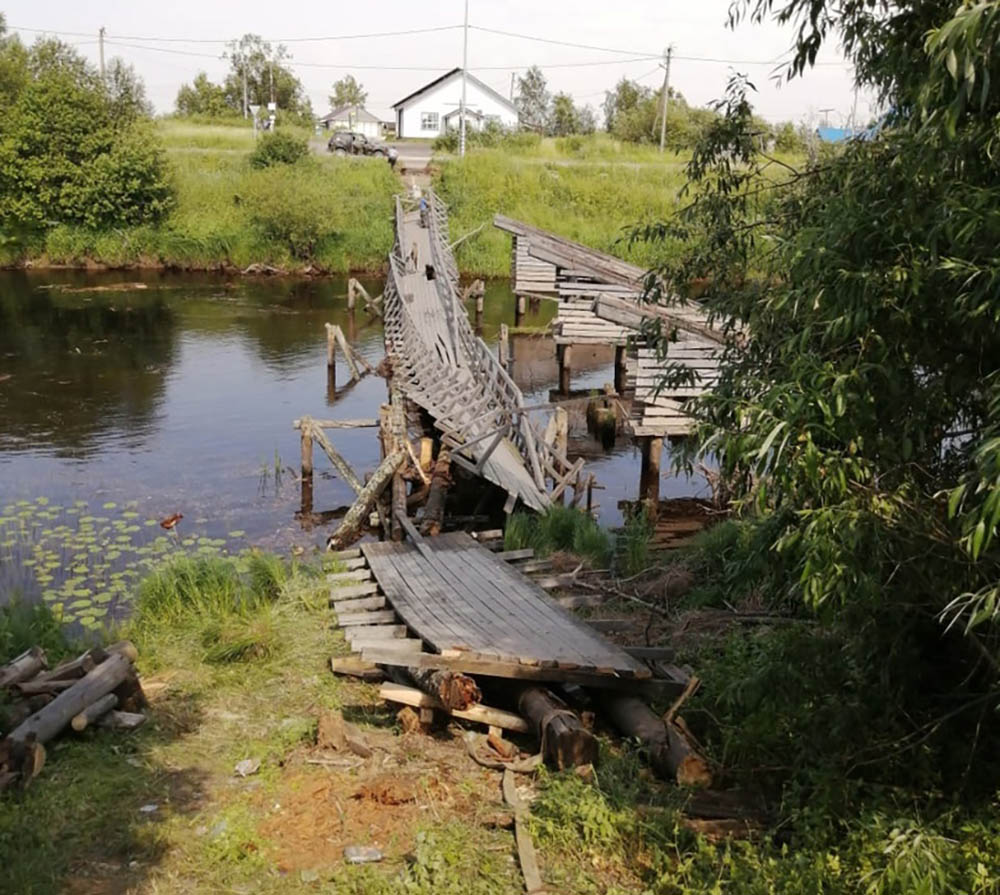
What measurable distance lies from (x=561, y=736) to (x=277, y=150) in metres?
45.1

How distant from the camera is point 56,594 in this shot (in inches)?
488

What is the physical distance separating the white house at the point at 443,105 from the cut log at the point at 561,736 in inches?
2636

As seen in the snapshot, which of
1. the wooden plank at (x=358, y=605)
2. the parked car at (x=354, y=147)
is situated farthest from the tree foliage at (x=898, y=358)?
the parked car at (x=354, y=147)

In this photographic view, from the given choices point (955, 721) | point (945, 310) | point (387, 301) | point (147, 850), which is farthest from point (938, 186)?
point (387, 301)

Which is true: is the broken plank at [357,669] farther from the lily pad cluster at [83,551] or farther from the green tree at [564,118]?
the green tree at [564,118]

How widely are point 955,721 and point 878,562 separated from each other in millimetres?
1989

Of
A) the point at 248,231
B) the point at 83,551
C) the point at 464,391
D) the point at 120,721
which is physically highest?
the point at 248,231

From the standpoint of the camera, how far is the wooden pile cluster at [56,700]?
6.91 metres

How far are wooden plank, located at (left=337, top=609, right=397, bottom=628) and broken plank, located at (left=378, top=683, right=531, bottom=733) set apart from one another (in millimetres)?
1881

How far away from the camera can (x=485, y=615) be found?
369 inches

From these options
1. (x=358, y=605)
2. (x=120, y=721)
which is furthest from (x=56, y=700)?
(x=358, y=605)

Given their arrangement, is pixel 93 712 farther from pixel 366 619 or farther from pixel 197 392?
pixel 197 392

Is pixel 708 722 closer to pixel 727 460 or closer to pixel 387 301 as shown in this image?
pixel 727 460

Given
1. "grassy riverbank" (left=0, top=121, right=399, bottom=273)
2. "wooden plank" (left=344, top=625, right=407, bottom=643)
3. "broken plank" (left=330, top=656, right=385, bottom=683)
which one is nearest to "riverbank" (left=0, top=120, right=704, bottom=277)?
"grassy riverbank" (left=0, top=121, right=399, bottom=273)
